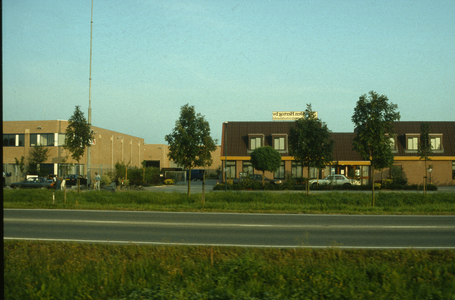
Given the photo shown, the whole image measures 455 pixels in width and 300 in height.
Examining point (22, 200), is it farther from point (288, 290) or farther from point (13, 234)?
point (288, 290)

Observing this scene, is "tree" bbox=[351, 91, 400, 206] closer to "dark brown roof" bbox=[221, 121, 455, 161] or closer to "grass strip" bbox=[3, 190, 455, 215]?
"grass strip" bbox=[3, 190, 455, 215]

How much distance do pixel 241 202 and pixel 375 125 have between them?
26.1ft

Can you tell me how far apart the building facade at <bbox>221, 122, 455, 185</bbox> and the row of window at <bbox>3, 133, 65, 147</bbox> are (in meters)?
22.0

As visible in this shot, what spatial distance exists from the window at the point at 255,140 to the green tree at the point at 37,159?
25077mm

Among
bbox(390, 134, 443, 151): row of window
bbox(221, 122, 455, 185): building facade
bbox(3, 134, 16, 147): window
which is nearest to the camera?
bbox(221, 122, 455, 185): building facade

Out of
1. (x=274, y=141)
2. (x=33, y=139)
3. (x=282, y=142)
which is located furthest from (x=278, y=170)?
(x=33, y=139)

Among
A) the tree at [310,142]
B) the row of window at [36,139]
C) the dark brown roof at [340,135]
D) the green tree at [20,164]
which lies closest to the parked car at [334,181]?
the dark brown roof at [340,135]

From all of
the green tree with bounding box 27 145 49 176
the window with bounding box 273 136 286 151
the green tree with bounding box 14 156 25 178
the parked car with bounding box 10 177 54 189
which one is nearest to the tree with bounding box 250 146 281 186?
the window with bounding box 273 136 286 151

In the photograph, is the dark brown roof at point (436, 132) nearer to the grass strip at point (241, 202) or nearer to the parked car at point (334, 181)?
the parked car at point (334, 181)

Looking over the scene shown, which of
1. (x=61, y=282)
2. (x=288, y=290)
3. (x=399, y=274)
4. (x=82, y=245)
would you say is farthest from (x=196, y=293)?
(x=82, y=245)

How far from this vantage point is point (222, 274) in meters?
5.82

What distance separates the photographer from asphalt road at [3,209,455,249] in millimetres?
9312

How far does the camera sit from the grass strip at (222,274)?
16.4 feet

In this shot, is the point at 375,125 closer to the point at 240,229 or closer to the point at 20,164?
the point at 240,229
